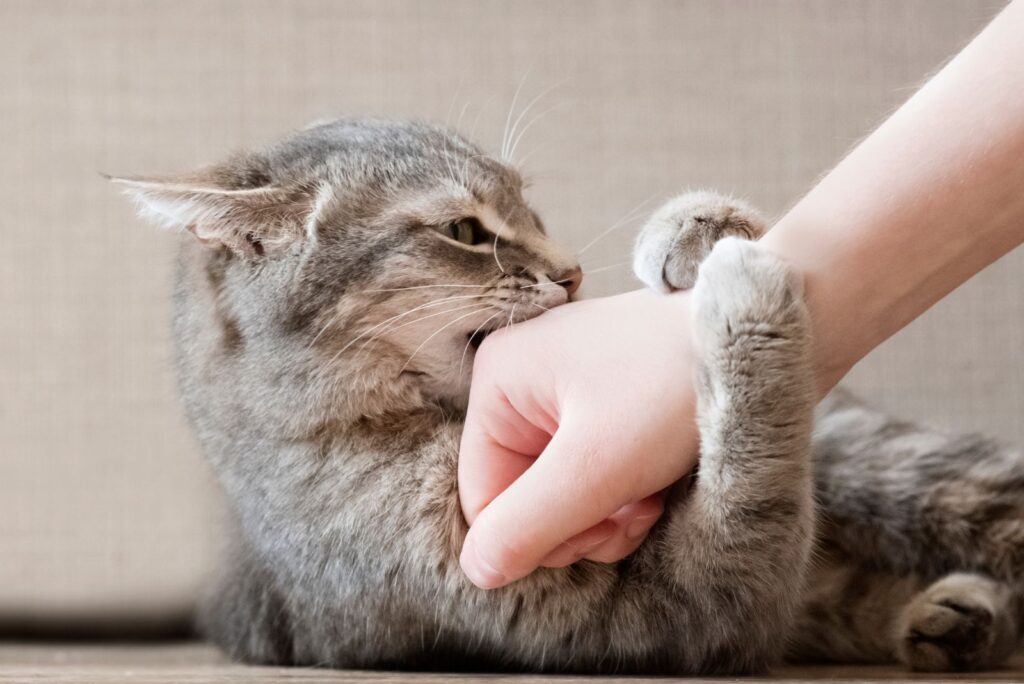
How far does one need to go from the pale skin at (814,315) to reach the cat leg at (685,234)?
4cm

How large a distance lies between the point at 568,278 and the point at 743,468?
0.32 m

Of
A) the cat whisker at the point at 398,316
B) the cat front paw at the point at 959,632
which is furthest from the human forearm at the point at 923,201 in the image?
the cat front paw at the point at 959,632

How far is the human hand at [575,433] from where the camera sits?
2.82 ft

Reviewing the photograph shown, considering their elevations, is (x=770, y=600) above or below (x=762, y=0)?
below

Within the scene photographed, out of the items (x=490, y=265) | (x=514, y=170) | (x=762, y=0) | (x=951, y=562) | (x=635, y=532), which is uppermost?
(x=762, y=0)

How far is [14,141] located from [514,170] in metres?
1.05

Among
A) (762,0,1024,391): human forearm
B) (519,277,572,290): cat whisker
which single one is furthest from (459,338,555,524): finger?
(762,0,1024,391): human forearm

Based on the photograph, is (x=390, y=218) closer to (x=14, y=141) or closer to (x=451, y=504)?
(x=451, y=504)

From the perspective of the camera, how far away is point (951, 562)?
129 cm

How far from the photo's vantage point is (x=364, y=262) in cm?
109

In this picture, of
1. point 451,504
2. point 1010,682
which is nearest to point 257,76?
point 451,504

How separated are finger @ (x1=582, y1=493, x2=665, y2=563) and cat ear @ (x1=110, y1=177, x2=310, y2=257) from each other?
18.7 inches

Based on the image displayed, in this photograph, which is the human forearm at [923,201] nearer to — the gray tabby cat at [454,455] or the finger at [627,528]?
the gray tabby cat at [454,455]

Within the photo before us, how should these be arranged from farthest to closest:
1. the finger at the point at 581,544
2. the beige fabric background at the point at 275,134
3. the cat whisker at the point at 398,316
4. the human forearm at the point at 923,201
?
1. the beige fabric background at the point at 275,134
2. the cat whisker at the point at 398,316
3. the finger at the point at 581,544
4. the human forearm at the point at 923,201
